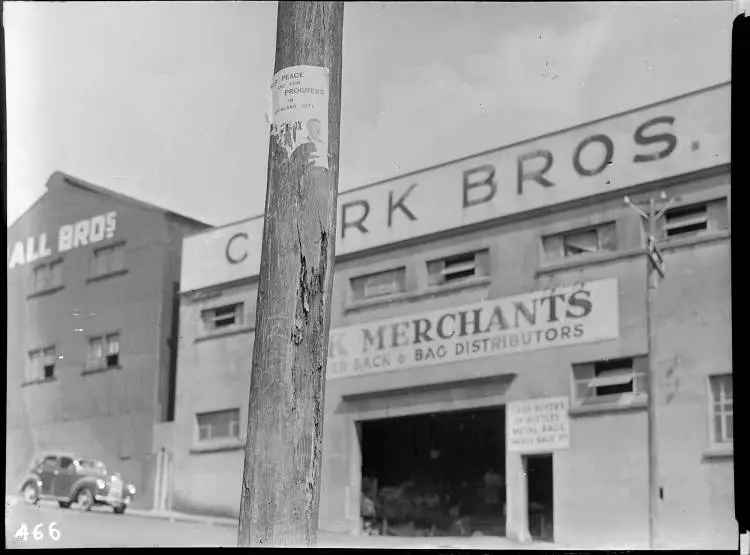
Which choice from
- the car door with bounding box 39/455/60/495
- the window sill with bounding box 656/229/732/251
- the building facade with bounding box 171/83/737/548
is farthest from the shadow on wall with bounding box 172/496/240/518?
the window sill with bounding box 656/229/732/251

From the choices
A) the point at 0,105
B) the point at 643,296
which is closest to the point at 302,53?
the point at 0,105

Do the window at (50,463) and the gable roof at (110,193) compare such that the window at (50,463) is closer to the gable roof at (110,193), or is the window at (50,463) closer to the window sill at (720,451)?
the gable roof at (110,193)

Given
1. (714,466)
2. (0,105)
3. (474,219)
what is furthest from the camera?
(474,219)

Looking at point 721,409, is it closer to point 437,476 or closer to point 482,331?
point 482,331

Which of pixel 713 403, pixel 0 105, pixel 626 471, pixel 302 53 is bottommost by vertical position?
pixel 626 471

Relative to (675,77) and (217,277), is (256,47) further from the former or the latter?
(675,77)

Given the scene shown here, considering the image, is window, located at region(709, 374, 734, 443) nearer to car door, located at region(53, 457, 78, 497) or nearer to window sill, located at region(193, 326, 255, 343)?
window sill, located at region(193, 326, 255, 343)

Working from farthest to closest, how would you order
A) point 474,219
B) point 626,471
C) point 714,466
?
1. point 474,219
2. point 626,471
3. point 714,466

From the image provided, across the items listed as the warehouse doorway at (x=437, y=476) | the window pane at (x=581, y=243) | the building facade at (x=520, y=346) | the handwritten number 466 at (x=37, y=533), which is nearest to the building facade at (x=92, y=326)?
the building facade at (x=520, y=346)
